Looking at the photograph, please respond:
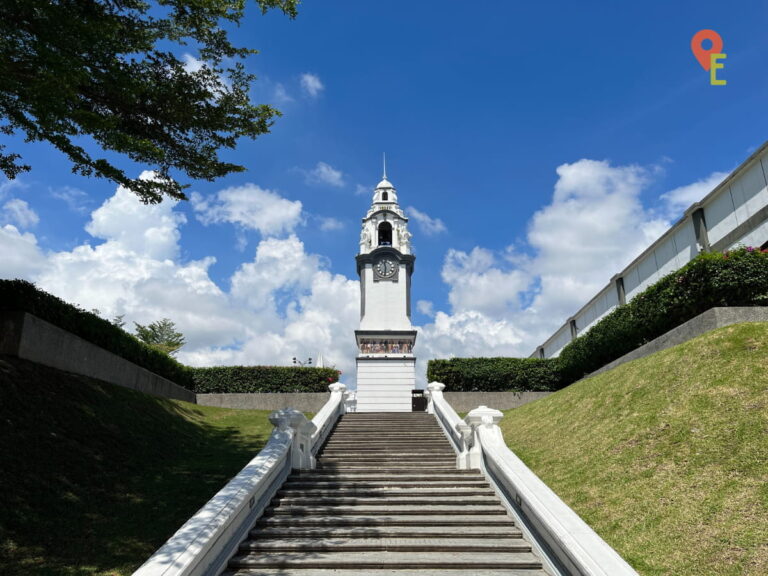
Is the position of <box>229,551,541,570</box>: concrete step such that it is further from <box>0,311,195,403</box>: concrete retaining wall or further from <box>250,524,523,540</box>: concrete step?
<box>0,311,195,403</box>: concrete retaining wall

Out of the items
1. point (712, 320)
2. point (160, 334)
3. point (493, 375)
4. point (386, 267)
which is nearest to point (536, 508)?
point (712, 320)

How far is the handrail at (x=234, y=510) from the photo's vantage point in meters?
5.77

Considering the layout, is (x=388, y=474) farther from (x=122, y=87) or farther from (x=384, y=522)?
(x=122, y=87)

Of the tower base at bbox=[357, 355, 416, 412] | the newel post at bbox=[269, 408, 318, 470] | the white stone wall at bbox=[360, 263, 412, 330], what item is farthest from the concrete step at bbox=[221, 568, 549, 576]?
the white stone wall at bbox=[360, 263, 412, 330]

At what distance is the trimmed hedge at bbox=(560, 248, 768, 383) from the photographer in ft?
43.5

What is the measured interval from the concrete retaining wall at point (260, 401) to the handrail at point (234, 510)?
12722 mm

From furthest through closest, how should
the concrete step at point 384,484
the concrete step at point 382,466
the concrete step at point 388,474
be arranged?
the concrete step at point 382,466 → the concrete step at point 388,474 → the concrete step at point 384,484

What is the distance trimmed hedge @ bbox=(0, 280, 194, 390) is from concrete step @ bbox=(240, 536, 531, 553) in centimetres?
992

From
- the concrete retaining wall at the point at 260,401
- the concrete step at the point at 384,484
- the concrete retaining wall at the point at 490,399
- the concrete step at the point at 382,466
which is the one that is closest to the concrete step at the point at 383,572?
the concrete step at the point at 384,484

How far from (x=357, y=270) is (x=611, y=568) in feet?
83.9

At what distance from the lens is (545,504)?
741 cm

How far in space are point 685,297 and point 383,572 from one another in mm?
12154

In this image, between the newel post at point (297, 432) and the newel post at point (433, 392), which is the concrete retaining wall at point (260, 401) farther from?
the newel post at point (297, 432)

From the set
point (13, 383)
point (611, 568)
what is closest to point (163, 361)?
point (13, 383)
